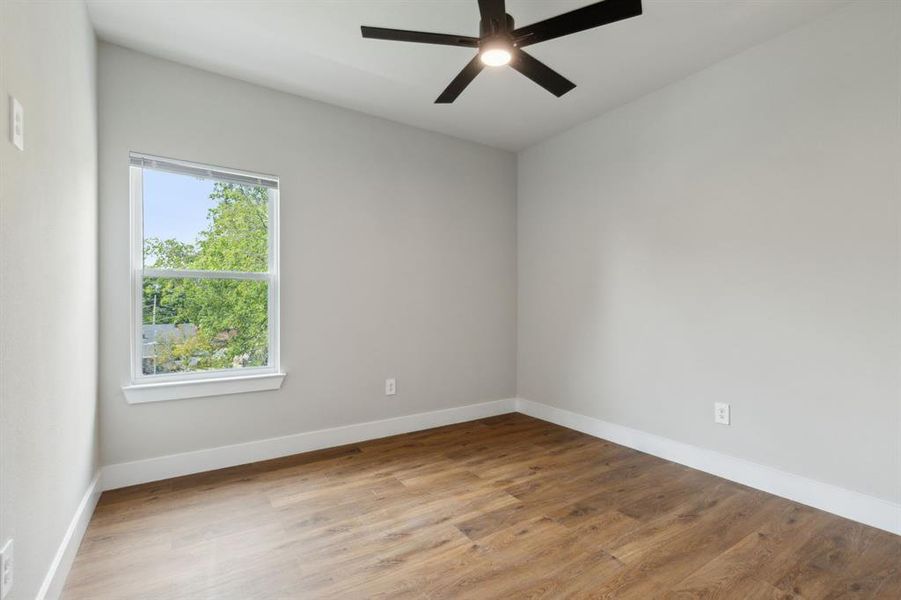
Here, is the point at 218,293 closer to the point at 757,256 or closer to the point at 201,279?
the point at 201,279

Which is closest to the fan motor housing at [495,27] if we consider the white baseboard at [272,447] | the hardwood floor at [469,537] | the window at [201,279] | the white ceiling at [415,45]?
the white ceiling at [415,45]

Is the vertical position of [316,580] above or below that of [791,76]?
below

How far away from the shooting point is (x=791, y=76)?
8.07 feet

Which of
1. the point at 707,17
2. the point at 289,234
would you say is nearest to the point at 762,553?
the point at 707,17

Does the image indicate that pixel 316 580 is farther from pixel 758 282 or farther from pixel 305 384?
pixel 758 282

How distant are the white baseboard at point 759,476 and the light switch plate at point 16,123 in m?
3.61

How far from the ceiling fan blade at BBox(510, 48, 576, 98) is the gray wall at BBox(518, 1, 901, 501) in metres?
1.23

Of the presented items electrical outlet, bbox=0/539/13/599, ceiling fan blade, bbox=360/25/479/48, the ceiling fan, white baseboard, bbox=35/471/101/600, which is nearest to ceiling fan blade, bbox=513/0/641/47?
the ceiling fan

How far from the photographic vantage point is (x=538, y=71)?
220 cm

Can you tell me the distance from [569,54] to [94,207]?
2870mm

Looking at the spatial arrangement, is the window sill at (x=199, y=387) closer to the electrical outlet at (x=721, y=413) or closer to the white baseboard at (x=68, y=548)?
the white baseboard at (x=68, y=548)

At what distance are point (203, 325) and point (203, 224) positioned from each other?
2.19 ft

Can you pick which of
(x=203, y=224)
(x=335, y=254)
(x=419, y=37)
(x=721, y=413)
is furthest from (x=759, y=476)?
(x=203, y=224)

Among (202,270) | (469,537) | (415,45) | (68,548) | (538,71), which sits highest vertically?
(415,45)
